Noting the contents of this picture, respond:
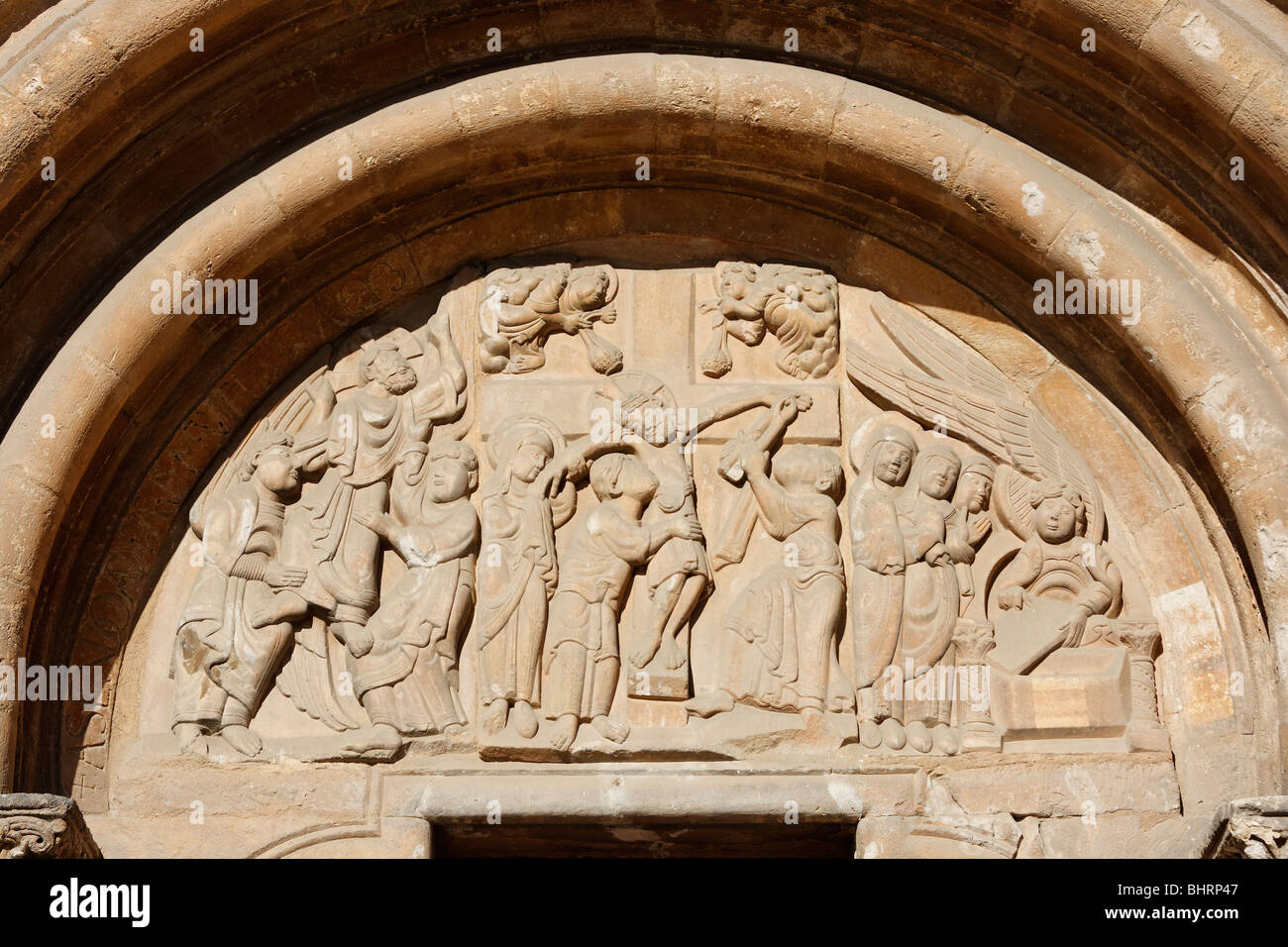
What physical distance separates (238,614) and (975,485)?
333 centimetres

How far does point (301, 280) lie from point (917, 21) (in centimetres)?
304

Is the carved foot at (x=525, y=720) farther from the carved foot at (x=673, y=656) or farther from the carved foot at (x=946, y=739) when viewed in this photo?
the carved foot at (x=946, y=739)

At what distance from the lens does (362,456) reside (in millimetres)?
8570

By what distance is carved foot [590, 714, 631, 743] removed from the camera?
8031 millimetres

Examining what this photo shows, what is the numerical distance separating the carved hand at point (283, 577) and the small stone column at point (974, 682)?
9.46 feet

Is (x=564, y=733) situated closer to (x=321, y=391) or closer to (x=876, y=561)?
(x=876, y=561)

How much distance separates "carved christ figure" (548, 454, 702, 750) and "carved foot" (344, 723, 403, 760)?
674mm

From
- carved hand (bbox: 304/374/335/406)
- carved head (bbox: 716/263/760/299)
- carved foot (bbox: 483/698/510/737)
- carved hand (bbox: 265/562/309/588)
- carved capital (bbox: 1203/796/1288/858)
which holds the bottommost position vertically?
carved capital (bbox: 1203/796/1288/858)

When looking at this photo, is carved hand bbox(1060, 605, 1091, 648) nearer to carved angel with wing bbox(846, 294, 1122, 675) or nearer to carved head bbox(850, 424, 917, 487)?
carved angel with wing bbox(846, 294, 1122, 675)

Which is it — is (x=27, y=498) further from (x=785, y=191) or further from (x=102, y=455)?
(x=785, y=191)

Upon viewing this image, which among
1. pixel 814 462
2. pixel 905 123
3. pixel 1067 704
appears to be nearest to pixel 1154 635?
pixel 1067 704

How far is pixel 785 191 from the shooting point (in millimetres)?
8766

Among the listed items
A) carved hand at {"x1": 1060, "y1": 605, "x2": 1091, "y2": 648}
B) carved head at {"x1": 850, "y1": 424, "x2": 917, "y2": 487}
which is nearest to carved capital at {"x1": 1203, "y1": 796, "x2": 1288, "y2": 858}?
carved hand at {"x1": 1060, "y1": 605, "x2": 1091, "y2": 648}

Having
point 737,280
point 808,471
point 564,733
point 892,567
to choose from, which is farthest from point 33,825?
point 737,280
